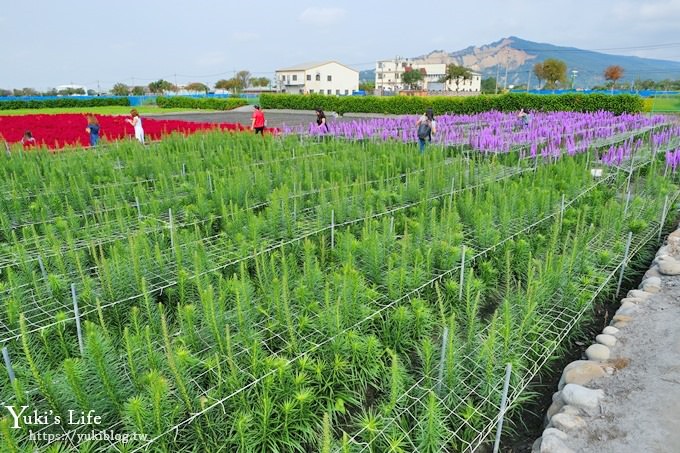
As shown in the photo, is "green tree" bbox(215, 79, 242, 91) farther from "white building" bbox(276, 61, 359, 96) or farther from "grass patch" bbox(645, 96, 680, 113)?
"grass patch" bbox(645, 96, 680, 113)

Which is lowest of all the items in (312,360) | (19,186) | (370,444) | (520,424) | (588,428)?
(520,424)

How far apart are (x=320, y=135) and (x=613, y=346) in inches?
367

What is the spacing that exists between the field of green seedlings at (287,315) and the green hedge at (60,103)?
143 ft

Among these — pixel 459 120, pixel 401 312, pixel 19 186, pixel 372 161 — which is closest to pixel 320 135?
pixel 372 161

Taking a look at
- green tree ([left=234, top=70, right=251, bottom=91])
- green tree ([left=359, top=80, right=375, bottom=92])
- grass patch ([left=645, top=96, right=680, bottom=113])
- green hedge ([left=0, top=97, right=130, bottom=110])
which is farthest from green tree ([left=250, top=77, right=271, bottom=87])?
grass patch ([left=645, top=96, right=680, bottom=113])

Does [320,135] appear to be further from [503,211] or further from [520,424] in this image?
[520,424]

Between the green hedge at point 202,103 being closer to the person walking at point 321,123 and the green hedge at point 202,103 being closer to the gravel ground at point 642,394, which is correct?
the person walking at point 321,123

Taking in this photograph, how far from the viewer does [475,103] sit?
78.1ft

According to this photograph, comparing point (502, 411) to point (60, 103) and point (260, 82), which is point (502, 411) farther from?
point (260, 82)

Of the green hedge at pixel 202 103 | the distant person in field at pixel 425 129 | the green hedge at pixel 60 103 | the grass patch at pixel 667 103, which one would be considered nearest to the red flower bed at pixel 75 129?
the distant person in field at pixel 425 129

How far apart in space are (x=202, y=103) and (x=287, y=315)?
4316 centimetres

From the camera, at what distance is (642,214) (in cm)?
559

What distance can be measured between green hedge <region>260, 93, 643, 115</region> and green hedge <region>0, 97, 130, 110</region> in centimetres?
2182

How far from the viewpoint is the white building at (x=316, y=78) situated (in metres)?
78.5
